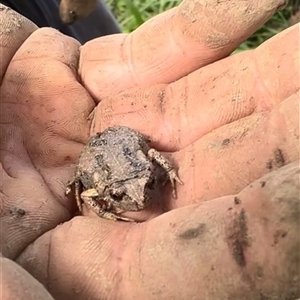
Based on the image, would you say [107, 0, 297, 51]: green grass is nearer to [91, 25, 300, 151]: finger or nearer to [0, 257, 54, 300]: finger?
[91, 25, 300, 151]: finger

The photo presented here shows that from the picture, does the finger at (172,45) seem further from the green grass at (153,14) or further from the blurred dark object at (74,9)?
the green grass at (153,14)

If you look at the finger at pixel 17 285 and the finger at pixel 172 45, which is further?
the finger at pixel 172 45

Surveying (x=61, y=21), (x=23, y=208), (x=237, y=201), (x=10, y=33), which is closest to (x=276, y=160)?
(x=237, y=201)

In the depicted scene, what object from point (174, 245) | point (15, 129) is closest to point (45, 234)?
point (174, 245)

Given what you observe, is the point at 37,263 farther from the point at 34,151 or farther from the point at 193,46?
the point at 193,46

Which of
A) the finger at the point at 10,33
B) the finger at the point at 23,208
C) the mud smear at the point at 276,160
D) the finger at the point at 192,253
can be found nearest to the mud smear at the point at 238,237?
the finger at the point at 192,253

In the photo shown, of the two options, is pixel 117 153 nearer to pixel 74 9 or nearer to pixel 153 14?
pixel 74 9
